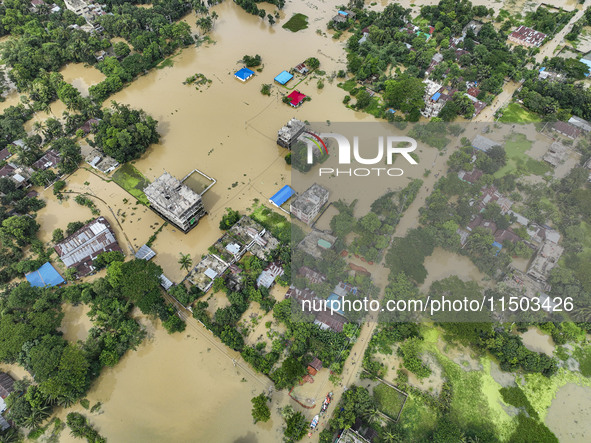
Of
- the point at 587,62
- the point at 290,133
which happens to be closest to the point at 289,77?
the point at 290,133

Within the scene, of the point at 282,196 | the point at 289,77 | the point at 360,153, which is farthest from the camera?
the point at 289,77

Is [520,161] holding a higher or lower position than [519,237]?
higher

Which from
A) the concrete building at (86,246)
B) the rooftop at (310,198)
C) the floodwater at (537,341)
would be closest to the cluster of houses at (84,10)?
the concrete building at (86,246)

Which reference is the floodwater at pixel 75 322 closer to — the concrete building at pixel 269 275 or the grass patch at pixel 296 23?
the concrete building at pixel 269 275

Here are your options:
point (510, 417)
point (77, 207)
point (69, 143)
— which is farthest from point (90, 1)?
point (510, 417)

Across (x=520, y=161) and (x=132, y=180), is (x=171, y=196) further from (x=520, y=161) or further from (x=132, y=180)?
(x=520, y=161)
